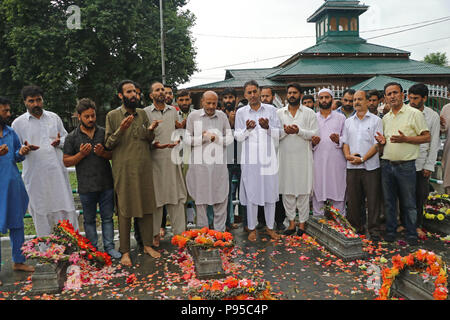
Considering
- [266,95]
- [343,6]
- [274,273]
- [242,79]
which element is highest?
[343,6]

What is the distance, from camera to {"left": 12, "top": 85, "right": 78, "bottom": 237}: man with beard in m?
4.61

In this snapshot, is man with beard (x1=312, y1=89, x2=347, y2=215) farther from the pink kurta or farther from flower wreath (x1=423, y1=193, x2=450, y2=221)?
flower wreath (x1=423, y1=193, x2=450, y2=221)

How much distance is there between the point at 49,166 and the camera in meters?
4.67

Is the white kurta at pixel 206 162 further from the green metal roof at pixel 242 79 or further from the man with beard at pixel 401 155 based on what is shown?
the green metal roof at pixel 242 79

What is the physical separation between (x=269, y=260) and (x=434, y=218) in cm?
292

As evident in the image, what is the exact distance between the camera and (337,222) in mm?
5102

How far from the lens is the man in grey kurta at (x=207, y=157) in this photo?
5082mm

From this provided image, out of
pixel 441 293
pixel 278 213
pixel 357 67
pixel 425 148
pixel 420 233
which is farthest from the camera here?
pixel 357 67

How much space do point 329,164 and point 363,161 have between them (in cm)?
53

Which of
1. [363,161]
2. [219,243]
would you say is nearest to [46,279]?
[219,243]

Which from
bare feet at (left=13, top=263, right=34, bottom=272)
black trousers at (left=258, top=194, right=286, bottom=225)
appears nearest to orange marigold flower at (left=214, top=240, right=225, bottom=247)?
black trousers at (left=258, top=194, right=286, bottom=225)

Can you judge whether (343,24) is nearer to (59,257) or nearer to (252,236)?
(252,236)

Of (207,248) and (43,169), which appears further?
(43,169)

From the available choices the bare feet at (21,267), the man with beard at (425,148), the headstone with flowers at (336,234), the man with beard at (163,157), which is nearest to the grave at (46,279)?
the bare feet at (21,267)
